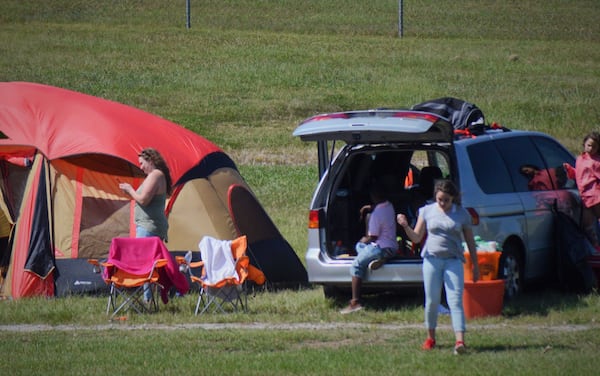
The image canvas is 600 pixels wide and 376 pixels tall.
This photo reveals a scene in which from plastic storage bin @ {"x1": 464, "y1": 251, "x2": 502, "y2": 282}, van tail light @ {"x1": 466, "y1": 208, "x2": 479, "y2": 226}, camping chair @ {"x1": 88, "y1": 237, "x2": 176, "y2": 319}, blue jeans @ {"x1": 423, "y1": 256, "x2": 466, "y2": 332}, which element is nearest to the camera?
blue jeans @ {"x1": 423, "y1": 256, "x2": 466, "y2": 332}

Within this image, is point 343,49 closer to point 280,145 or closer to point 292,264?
point 280,145

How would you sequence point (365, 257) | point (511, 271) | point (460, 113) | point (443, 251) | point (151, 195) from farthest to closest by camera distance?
point (460, 113)
point (151, 195)
point (511, 271)
point (365, 257)
point (443, 251)

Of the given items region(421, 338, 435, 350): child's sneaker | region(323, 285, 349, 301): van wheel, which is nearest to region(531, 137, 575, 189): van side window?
region(323, 285, 349, 301): van wheel

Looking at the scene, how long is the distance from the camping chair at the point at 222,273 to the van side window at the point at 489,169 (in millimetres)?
2464

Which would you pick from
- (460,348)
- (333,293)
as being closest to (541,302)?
(333,293)

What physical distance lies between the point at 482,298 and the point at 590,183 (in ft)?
7.48

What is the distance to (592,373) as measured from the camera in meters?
8.15

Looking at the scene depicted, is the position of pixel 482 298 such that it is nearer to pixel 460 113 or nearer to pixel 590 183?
pixel 590 183

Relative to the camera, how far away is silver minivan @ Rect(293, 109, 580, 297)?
36.1 feet

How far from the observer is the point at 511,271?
37.3 ft

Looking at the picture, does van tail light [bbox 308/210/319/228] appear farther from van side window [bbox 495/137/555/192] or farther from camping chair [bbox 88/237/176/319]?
van side window [bbox 495/137/555/192]

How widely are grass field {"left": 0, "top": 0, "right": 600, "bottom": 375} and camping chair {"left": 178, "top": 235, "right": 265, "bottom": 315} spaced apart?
27 cm

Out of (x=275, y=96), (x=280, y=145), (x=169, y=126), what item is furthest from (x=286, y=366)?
(x=275, y=96)

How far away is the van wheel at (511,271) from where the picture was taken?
36.8ft
